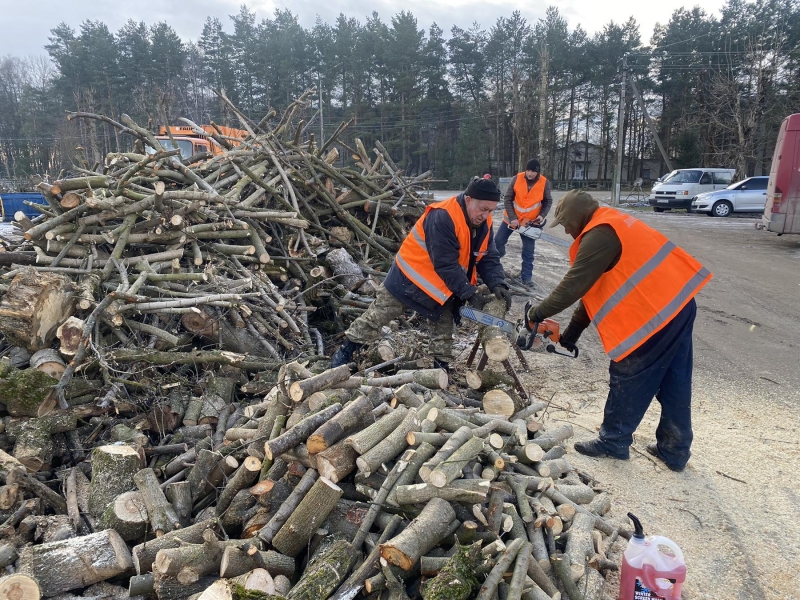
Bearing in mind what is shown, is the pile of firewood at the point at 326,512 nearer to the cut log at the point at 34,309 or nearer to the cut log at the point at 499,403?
the cut log at the point at 499,403

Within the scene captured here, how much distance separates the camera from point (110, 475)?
3.05 meters

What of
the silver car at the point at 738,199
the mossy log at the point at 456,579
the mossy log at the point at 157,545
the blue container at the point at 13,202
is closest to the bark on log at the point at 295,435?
the mossy log at the point at 157,545

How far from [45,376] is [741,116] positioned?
31164 mm

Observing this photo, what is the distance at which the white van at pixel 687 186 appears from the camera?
1964 centimetres

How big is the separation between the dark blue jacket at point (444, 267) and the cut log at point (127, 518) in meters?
2.52

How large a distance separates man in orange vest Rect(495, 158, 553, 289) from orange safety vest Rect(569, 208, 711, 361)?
14.6ft

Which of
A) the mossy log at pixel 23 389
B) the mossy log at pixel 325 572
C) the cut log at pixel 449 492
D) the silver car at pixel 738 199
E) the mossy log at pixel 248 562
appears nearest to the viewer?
the mossy log at pixel 325 572

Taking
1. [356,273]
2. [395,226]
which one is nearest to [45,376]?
[356,273]

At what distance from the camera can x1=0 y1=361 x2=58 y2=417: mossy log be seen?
362cm

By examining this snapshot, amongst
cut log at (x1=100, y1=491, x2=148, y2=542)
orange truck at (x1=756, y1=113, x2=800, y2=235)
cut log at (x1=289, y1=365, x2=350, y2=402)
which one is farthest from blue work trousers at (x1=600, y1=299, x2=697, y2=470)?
orange truck at (x1=756, y1=113, x2=800, y2=235)

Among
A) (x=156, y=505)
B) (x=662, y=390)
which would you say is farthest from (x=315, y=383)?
(x=662, y=390)

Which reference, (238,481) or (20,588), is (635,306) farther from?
(20,588)

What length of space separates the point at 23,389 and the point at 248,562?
2.44m

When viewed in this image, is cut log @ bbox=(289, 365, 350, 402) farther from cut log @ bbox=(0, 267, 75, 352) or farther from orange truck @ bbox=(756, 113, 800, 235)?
orange truck @ bbox=(756, 113, 800, 235)
